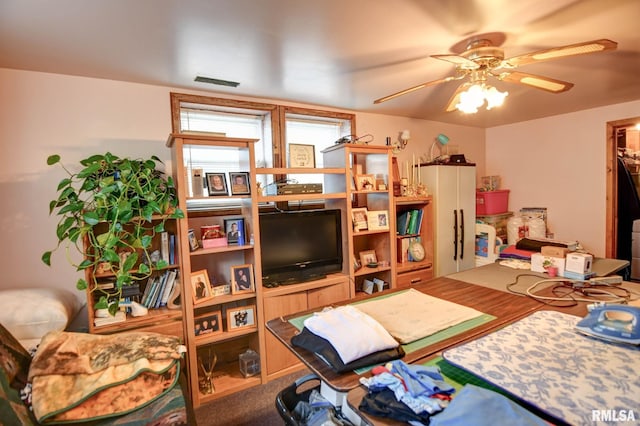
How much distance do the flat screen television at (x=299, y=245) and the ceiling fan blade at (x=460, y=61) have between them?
4.88 feet

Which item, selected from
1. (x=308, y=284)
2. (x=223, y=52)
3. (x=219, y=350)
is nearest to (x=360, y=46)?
(x=223, y=52)

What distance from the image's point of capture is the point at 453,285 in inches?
75.8

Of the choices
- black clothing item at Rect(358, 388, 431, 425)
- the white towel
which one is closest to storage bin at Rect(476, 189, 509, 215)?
the white towel

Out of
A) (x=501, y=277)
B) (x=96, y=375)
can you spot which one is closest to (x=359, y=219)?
(x=501, y=277)

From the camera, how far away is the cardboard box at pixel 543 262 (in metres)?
1.99

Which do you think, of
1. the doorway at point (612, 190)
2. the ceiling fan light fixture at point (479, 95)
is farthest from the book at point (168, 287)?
the doorway at point (612, 190)

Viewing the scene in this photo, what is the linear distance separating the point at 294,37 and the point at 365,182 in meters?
1.55

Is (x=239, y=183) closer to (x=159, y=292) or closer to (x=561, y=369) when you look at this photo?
(x=159, y=292)

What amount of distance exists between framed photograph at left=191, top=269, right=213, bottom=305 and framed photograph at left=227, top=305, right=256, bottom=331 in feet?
0.75

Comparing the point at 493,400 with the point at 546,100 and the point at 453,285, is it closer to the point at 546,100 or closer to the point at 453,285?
the point at 453,285

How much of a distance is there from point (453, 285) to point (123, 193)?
2.07 metres

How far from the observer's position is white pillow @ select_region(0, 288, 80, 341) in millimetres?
1738

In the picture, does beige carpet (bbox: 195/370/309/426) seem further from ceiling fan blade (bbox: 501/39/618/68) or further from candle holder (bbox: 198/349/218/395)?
ceiling fan blade (bbox: 501/39/618/68)

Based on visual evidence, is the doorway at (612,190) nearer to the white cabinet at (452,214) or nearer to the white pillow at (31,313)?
the white cabinet at (452,214)
